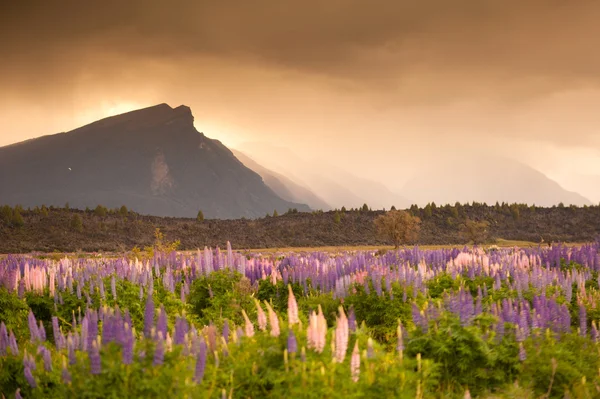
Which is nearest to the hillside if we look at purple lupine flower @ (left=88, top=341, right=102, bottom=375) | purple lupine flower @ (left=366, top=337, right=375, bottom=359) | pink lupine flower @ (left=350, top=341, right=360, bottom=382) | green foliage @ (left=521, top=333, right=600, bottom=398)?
green foliage @ (left=521, top=333, right=600, bottom=398)

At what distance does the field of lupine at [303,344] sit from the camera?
492 cm

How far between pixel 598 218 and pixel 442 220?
1949 cm

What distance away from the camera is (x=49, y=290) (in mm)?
11453

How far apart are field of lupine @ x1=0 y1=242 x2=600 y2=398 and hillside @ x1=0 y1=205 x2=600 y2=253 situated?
148 ft

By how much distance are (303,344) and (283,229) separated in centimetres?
6344

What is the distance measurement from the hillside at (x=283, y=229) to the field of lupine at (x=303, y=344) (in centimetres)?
4521

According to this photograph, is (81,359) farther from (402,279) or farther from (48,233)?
(48,233)

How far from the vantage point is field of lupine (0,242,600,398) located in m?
4.92

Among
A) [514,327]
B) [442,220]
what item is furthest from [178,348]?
[442,220]

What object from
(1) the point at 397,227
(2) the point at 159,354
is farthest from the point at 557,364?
(1) the point at 397,227

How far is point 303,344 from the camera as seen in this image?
526 cm

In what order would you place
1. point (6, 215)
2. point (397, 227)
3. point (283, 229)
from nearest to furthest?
point (397, 227) < point (6, 215) < point (283, 229)

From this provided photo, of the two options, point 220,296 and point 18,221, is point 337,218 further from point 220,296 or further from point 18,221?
point 220,296

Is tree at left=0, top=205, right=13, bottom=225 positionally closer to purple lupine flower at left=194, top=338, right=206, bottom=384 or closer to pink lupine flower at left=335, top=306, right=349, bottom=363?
purple lupine flower at left=194, top=338, right=206, bottom=384
